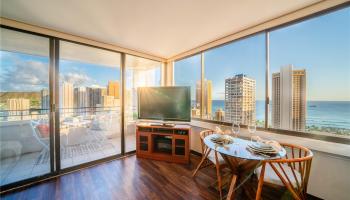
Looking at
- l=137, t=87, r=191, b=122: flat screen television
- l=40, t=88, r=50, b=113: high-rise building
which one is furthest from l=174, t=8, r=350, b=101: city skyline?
l=40, t=88, r=50, b=113: high-rise building

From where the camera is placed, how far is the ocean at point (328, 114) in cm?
163

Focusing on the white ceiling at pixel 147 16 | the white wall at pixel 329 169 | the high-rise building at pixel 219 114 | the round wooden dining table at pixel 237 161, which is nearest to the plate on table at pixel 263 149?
the round wooden dining table at pixel 237 161

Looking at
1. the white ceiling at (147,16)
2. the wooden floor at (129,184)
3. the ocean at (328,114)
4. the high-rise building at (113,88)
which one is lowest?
the wooden floor at (129,184)

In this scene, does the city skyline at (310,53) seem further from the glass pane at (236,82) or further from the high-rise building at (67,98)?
the high-rise building at (67,98)

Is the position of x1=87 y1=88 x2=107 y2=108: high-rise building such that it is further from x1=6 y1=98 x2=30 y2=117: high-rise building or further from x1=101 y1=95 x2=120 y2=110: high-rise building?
x1=6 y1=98 x2=30 y2=117: high-rise building

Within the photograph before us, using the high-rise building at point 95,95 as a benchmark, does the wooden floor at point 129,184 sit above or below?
below

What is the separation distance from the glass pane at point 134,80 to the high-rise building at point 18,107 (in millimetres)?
1614

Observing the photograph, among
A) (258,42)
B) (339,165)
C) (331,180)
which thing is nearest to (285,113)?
(339,165)

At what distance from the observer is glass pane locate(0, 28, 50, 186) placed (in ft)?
6.69

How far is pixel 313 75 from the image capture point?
184 cm

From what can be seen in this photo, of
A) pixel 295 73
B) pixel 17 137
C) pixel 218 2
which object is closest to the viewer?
pixel 218 2

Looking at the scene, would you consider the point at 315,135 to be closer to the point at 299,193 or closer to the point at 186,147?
the point at 299,193

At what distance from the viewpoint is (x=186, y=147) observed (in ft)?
8.96

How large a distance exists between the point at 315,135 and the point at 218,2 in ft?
6.90
